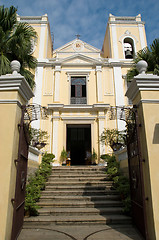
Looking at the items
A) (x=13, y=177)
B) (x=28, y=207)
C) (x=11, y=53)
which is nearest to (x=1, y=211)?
(x=13, y=177)

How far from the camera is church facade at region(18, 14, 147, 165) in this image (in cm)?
1216

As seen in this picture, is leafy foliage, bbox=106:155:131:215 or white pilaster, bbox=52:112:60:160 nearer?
leafy foliage, bbox=106:155:131:215

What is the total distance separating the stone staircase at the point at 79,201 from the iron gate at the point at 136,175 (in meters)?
0.79

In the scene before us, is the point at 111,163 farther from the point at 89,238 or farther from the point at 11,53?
the point at 11,53

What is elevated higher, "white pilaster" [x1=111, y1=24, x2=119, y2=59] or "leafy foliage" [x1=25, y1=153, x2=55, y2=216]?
"white pilaster" [x1=111, y1=24, x2=119, y2=59]

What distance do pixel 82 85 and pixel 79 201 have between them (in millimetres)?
9227

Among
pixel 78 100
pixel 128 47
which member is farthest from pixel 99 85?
pixel 128 47

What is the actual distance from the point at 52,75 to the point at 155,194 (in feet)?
37.4

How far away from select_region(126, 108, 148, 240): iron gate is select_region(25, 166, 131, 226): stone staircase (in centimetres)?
79

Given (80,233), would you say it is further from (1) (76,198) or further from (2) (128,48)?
(2) (128,48)

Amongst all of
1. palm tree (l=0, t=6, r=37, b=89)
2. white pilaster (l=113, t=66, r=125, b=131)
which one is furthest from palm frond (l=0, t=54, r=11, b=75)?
white pilaster (l=113, t=66, r=125, b=131)

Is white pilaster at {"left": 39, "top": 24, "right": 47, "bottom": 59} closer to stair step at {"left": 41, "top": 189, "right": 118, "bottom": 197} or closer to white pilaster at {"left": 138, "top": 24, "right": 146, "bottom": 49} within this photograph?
white pilaster at {"left": 138, "top": 24, "right": 146, "bottom": 49}

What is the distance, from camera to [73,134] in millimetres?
13922

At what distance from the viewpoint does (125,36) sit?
14625 mm
